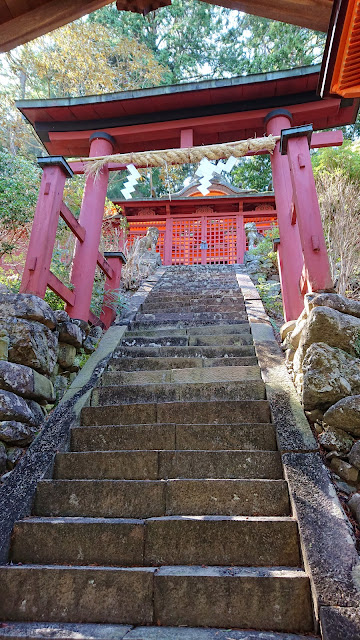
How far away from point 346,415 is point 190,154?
4.20 meters

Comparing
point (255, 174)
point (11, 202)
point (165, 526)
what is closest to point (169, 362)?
point (165, 526)

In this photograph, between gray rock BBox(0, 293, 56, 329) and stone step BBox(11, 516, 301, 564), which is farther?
gray rock BBox(0, 293, 56, 329)

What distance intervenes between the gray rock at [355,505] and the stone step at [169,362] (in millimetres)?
1730

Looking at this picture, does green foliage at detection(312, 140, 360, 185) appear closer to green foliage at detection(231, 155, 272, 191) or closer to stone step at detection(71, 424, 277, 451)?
stone step at detection(71, 424, 277, 451)

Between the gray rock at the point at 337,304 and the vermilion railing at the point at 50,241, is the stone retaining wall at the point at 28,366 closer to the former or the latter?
the vermilion railing at the point at 50,241

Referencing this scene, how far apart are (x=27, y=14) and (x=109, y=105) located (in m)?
3.81

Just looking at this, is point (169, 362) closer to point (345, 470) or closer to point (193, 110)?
point (345, 470)

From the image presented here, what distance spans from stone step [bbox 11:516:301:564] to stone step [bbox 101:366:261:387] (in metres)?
1.50

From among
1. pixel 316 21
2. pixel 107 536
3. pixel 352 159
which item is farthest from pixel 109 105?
pixel 107 536

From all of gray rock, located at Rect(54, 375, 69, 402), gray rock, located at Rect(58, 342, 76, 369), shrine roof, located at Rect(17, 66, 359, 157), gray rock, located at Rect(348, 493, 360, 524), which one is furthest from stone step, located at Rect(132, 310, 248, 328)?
shrine roof, located at Rect(17, 66, 359, 157)

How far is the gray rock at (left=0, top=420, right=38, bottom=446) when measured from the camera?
2.80 m

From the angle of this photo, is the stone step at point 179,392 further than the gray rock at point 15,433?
Yes

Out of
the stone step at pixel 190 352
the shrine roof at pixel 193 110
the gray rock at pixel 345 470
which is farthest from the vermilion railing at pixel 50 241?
the gray rock at pixel 345 470

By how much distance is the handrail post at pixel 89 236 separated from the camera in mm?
4793
